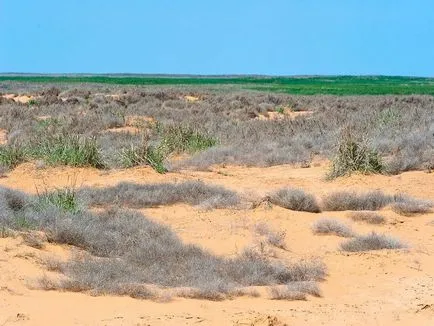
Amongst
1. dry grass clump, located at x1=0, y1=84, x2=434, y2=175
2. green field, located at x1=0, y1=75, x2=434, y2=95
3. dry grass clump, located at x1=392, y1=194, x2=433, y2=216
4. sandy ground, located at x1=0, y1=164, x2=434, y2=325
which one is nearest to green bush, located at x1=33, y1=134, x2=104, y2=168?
dry grass clump, located at x1=0, y1=84, x2=434, y2=175

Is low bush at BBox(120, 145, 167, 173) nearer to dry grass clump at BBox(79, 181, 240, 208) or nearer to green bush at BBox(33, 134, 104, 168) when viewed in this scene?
green bush at BBox(33, 134, 104, 168)

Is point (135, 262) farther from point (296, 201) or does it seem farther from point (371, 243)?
point (296, 201)

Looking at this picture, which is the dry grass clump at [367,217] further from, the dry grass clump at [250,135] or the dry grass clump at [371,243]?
the dry grass clump at [250,135]

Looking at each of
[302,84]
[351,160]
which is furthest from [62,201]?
[302,84]

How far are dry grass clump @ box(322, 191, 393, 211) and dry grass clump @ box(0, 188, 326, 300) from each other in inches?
135

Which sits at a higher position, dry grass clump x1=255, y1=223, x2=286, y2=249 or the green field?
dry grass clump x1=255, y1=223, x2=286, y2=249

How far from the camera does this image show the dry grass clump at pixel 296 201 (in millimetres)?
11562

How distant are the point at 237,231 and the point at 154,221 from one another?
1.19 m

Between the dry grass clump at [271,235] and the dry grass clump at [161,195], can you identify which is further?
the dry grass clump at [161,195]

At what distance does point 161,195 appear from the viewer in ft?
38.8

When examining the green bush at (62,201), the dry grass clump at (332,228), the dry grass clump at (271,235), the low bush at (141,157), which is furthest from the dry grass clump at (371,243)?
the low bush at (141,157)

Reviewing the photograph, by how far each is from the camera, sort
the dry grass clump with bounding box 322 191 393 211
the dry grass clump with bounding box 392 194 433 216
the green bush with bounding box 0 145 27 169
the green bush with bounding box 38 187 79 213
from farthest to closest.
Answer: the green bush with bounding box 0 145 27 169 → the dry grass clump with bounding box 322 191 393 211 → the dry grass clump with bounding box 392 194 433 216 → the green bush with bounding box 38 187 79 213

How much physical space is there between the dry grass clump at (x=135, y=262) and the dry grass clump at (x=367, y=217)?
9.08ft

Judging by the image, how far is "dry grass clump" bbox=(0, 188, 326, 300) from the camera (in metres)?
6.99
